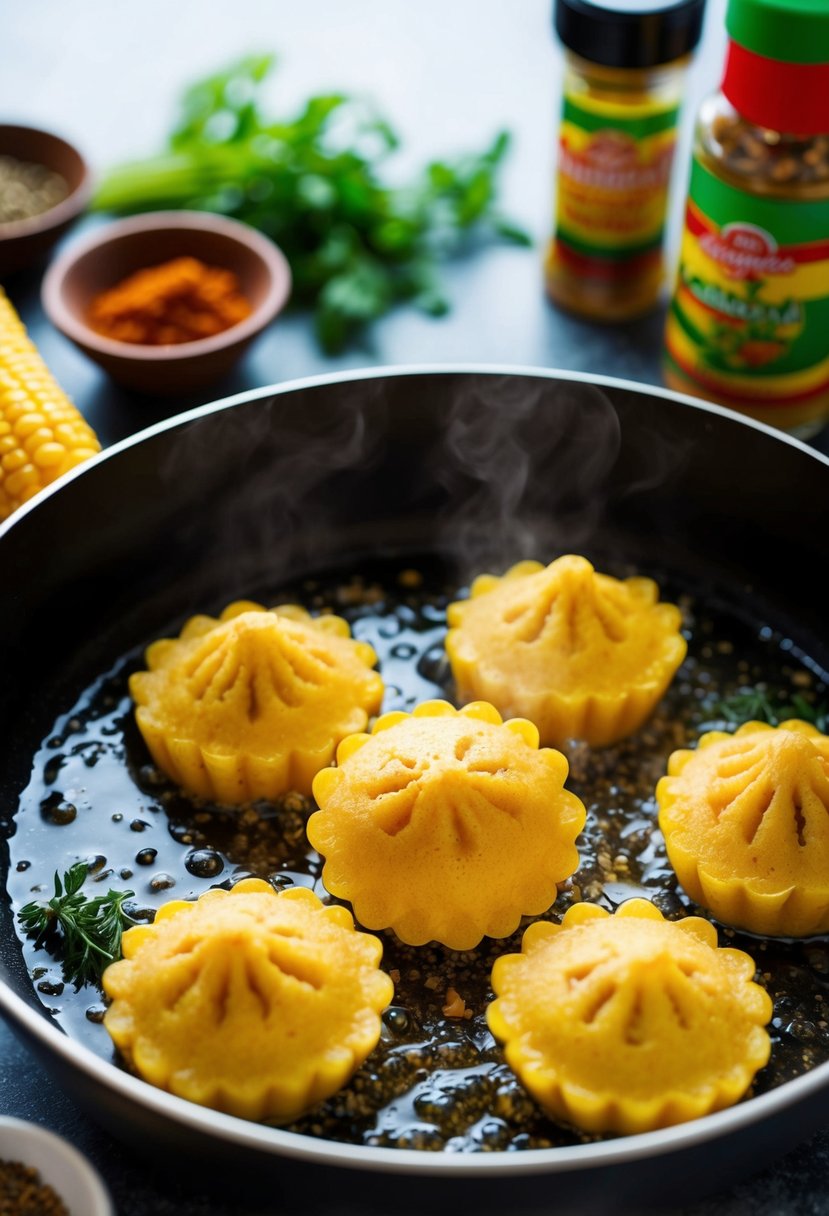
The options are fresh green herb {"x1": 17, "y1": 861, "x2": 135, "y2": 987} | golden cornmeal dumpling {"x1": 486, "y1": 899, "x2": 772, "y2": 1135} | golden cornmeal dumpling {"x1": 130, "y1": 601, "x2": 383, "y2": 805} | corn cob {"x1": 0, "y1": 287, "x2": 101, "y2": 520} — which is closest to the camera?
golden cornmeal dumpling {"x1": 486, "y1": 899, "x2": 772, "y2": 1135}

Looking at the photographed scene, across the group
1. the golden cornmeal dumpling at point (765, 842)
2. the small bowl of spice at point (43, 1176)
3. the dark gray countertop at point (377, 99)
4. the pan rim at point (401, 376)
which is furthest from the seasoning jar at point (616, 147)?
the small bowl of spice at point (43, 1176)

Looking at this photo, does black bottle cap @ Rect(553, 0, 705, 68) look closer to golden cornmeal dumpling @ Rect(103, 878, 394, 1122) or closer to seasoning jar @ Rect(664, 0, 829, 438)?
seasoning jar @ Rect(664, 0, 829, 438)

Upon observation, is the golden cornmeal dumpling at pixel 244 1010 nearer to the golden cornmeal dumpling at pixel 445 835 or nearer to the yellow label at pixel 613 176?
the golden cornmeal dumpling at pixel 445 835

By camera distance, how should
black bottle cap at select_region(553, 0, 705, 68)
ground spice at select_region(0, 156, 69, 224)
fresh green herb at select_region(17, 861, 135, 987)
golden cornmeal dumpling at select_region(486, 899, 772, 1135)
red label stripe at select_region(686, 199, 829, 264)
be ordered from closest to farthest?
golden cornmeal dumpling at select_region(486, 899, 772, 1135)
fresh green herb at select_region(17, 861, 135, 987)
red label stripe at select_region(686, 199, 829, 264)
black bottle cap at select_region(553, 0, 705, 68)
ground spice at select_region(0, 156, 69, 224)

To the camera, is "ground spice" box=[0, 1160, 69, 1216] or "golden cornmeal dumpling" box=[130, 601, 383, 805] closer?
"ground spice" box=[0, 1160, 69, 1216]

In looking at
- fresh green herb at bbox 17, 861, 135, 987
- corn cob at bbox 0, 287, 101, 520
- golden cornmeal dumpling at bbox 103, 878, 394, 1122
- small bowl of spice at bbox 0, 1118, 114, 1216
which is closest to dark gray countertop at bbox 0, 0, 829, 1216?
corn cob at bbox 0, 287, 101, 520

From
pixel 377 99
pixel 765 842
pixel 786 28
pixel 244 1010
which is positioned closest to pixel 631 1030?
pixel 765 842

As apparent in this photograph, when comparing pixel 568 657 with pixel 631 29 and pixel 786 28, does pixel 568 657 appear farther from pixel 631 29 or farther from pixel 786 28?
pixel 631 29
